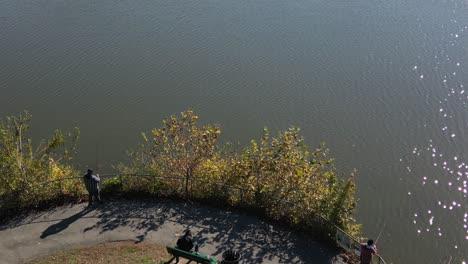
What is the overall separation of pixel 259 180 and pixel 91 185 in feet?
19.4

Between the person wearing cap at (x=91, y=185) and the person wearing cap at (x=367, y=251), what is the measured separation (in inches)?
351

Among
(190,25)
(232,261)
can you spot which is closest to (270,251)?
(232,261)

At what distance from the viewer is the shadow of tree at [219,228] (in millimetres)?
16625

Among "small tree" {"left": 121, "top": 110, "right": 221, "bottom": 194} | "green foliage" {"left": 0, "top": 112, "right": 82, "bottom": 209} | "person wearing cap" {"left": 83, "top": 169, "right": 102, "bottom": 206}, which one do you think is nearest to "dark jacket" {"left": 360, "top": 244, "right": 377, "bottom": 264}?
"small tree" {"left": 121, "top": 110, "right": 221, "bottom": 194}

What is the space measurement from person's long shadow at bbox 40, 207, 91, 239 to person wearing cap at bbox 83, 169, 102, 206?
1.93 ft

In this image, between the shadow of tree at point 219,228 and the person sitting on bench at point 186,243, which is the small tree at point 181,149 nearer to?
the shadow of tree at point 219,228

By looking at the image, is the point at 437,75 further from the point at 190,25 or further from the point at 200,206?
the point at 200,206

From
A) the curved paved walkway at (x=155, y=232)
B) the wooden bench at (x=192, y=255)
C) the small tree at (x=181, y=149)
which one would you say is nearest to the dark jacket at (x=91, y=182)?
the curved paved walkway at (x=155, y=232)

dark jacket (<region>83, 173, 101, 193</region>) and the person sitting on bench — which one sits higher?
dark jacket (<region>83, 173, 101, 193</region>)

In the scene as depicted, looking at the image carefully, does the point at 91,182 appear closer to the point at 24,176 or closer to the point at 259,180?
the point at 24,176

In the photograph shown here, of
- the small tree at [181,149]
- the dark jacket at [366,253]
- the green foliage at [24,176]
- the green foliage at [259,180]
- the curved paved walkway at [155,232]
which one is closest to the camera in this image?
the dark jacket at [366,253]

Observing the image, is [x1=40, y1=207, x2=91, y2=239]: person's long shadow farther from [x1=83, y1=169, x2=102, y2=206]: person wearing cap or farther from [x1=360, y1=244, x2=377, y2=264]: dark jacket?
[x1=360, y1=244, x2=377, y2=264]: dark jacket

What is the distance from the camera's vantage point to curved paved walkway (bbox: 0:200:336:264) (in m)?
16.5

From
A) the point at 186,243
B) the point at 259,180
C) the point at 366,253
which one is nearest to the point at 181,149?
the point at 259,180
